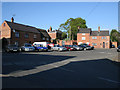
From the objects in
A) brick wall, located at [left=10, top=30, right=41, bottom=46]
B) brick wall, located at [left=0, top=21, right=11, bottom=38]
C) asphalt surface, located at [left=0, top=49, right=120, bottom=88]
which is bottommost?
asphalt surface, located at [left=0, top=49, right=120, bottom=88]

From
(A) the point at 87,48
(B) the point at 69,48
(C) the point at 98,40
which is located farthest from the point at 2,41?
(C) the point at 98,40

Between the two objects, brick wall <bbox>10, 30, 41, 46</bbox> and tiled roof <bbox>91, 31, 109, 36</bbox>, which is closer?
brick wall <bbox>10, 30, 41, 46</bbox>

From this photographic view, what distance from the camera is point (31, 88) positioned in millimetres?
5285

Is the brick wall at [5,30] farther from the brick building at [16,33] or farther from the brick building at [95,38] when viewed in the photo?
the brick building at [95,38]

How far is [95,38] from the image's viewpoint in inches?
2542

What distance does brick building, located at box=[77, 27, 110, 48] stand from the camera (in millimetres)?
62969

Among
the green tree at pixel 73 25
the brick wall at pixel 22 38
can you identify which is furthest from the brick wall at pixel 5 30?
the green tree at pixel 73 25

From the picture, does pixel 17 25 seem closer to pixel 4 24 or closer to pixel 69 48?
pixel 4 24

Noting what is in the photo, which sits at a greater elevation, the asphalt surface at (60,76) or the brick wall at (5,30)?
the brick wall at (5,30)

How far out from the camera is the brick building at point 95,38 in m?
63.0

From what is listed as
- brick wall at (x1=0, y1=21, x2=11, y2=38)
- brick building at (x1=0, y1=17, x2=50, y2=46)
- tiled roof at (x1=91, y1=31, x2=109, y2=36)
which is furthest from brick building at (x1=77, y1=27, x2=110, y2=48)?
brick wall at (x1=0, y1=21, x2=11, y2=38)

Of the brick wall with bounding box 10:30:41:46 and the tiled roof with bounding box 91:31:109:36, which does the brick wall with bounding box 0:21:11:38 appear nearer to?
the brick wall with bounding box 10:30:41:46

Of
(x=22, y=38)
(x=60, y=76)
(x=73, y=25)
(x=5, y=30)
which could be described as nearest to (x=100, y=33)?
(x=73, y=25)

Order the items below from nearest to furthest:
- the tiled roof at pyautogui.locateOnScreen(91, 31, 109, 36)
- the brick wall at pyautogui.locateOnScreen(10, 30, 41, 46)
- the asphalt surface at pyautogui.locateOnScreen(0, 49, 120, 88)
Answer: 1. the asphalt surface at pyautogui.locateOnScreen(0, 49, 120, 88)
2. the brick wall at pyautogui.locateOnScreen(10, 30, 41, 46)
3. the tiled roof at pyautogui.locateOnScreen(91, 31, 109, 36)
